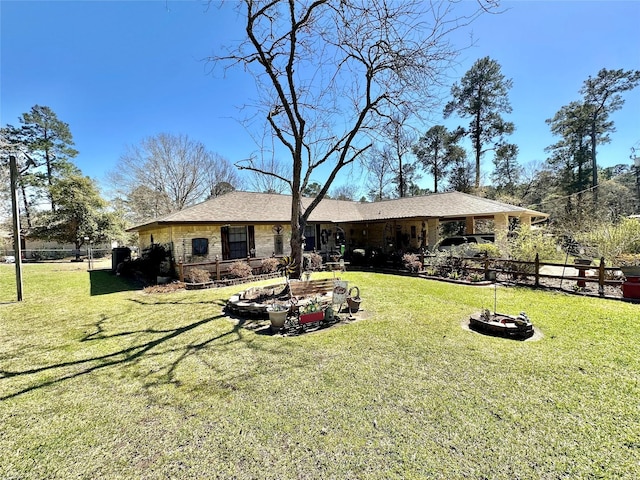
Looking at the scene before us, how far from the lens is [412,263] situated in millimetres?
12727

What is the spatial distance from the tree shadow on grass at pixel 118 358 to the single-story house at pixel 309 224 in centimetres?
644

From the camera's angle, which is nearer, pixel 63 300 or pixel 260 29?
pixel 260 29

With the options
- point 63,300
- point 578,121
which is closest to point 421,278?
point 63,300

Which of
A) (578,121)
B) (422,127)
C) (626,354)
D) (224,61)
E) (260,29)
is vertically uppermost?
(578,121)

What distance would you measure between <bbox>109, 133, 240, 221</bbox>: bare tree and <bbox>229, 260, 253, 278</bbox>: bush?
21.0 m

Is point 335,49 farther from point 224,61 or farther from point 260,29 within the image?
point 224,61

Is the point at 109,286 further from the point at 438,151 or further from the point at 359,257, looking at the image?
the point at 438,151

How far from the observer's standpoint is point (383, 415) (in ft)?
10.1

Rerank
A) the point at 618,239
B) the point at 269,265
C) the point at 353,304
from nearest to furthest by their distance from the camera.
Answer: the point at 353,304, the point at 618,239, the point at 269,265

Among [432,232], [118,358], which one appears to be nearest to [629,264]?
[432,232]

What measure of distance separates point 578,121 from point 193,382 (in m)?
36.1

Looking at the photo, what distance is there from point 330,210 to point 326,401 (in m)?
16.9

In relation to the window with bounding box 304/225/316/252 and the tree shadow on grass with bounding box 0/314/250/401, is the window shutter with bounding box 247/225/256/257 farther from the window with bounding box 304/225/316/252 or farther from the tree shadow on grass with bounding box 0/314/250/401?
the tree shadow on grass with bounding box 0/314/250/401

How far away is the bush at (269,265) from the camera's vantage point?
13.3m
